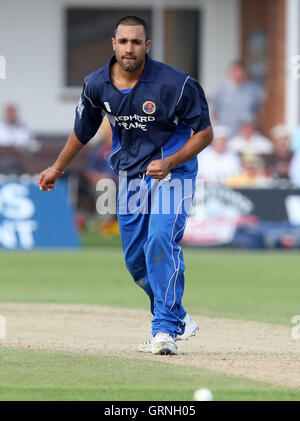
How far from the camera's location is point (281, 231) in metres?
17.2

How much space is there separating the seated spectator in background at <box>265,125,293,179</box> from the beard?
12.0m

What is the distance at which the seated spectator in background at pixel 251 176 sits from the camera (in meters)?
18.5

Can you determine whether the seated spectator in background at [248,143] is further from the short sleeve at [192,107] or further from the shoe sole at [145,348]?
the shoe sole at [145,348]

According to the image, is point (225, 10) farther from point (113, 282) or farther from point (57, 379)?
point (57, 379)

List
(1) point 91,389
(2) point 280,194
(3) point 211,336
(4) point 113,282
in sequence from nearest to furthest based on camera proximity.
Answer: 1. (1) point 91,389
2. (3) point 211,336
3. (4) point 113,282
4. (2) point 280,194

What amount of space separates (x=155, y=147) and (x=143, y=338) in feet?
5.58

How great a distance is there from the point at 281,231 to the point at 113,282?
4.90 meters

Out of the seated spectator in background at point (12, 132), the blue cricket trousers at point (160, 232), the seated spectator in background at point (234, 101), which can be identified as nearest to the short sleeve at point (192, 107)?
the blue cricket trousers at point (160, 232)

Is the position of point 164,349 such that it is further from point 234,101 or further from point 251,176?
point 234,101

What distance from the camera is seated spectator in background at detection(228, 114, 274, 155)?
66.3 feet

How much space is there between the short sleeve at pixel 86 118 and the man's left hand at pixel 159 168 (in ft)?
2.58

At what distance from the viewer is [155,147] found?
25.2ft

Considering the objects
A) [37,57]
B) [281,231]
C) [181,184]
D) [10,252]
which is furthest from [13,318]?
[37,57]

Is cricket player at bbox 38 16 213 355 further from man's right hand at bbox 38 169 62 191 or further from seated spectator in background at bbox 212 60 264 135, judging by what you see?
seated spectator in background at bbox 212 60 264 135
